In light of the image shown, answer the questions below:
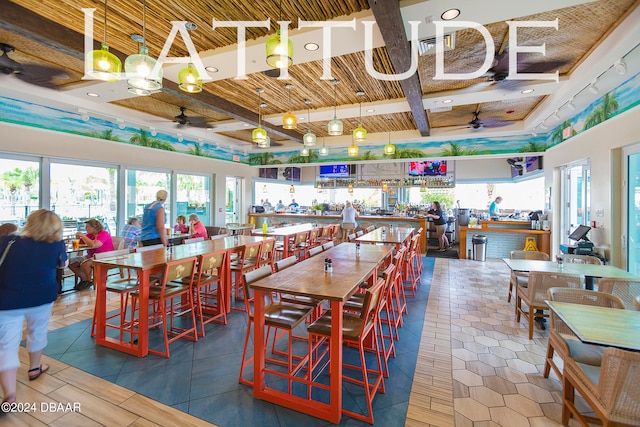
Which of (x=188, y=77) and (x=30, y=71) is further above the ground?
(x=30, y=71)

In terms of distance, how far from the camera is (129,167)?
23.2 ft

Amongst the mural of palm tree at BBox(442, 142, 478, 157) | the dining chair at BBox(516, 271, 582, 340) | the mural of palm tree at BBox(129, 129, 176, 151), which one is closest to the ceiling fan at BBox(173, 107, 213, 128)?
the mural of palm tree at BBox(129, 129, 176, 151)

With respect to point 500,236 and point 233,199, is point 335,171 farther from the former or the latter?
point 500,236

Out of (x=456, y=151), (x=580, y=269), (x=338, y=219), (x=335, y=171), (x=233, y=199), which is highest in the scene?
(x=335, y=171)

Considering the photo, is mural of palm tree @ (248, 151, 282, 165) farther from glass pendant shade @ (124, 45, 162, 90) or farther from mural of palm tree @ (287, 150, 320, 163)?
glass pendant shade @ (124, 45, 162, 90)

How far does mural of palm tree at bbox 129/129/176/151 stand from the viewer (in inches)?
283

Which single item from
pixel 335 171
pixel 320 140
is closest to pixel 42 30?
pixel 320 140

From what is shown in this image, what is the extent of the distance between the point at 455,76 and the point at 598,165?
8.69 feet

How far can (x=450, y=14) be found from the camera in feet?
9.35

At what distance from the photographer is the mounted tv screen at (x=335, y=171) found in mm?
13094

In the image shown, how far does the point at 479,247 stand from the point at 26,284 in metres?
8.09

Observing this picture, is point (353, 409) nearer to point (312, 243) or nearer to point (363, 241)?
point (363, 241)

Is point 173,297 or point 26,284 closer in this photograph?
point 26,284

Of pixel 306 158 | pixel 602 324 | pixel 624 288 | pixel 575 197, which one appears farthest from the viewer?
pixel 306 158
